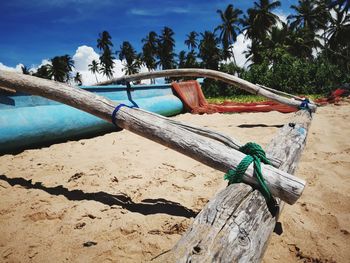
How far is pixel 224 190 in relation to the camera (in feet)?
4.97

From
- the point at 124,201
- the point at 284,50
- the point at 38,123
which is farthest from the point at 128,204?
the point at 284,50

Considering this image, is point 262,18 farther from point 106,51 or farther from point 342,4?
point 106,51

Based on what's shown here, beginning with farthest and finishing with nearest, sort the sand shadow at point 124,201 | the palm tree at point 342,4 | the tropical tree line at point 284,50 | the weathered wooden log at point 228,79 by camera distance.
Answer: the palm tree at point 342,4
the tropical tree line at point 284,50
the weathered wooden log at point 228,79
the sand shadow at point 124,201

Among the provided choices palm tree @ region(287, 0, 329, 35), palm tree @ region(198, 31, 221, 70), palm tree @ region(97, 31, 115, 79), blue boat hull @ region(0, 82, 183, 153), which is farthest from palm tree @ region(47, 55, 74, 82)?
→ blue boat hull @ region(0, 82, 183, 153)

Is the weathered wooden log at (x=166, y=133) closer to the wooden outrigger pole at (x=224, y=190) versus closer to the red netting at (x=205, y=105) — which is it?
the wooden outrigger pole at (x=224, y=190)

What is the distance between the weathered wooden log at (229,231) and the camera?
1.05m

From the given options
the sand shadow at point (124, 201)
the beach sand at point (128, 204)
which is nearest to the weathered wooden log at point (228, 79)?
the beach sand at point (128, 204)

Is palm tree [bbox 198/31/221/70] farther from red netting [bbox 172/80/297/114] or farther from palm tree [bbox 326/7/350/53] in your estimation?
red netting [bbox 172/80/297/114]

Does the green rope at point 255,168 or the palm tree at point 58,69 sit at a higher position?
the palm tree at point 58,69

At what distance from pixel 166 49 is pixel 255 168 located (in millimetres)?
51344

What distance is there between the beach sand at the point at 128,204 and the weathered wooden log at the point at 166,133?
1.64 ft

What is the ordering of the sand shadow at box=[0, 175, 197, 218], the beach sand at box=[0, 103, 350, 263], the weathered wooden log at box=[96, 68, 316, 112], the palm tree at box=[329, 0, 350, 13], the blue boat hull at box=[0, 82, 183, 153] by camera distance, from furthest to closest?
the palm tree at box=[329, 0, 350, 13] < the weathered wooden log at box=[96, 68, 316, 112] < the blue boat hull at box=[0, 82, 183, 153] < the sand shadow at box=[0, 175, 197, 218] < the beach sand at box=[0, 103, 350, 263]

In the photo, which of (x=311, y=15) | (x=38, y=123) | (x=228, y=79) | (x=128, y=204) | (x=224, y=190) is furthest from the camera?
(x=311, y=15)

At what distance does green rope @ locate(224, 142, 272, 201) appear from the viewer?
1.55 metres
